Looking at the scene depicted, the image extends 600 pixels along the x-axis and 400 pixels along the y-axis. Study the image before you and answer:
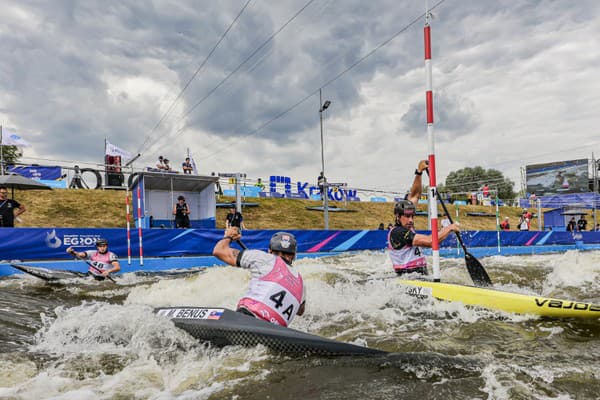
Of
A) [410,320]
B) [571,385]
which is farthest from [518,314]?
[571,385]

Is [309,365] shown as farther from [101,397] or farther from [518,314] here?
[518,314]

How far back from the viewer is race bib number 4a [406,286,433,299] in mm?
5613

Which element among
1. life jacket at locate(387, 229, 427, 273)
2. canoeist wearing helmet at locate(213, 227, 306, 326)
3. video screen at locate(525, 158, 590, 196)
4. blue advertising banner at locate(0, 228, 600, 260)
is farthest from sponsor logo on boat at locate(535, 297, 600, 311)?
video screen at locate(525, 158, 590, 196)

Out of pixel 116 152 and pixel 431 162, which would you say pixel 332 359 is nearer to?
pixel 431 162

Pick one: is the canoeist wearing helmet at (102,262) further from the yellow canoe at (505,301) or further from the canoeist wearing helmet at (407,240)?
the yellow canoe at (505,301)

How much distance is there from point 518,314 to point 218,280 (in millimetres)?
6402

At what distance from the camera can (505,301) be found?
5.05m

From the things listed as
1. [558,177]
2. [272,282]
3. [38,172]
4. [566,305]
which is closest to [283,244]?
[272,282]

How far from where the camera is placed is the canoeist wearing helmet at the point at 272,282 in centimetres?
366

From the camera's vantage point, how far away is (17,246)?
9.91m

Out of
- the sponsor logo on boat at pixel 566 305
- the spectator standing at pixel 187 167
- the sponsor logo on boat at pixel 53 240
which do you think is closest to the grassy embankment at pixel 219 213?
the spectator standing at pixel 187 167

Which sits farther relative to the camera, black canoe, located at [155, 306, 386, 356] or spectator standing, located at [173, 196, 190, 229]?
spectator standing, located at [173, 196, 190, 229]

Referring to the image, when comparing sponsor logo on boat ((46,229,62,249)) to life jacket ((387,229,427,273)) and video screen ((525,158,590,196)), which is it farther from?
video screen ((525,158,590,196))

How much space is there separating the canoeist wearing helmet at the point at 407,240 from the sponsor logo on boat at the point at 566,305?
1.46 m
